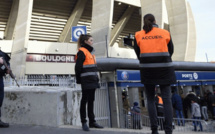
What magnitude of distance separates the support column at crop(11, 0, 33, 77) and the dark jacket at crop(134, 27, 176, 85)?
17483mm

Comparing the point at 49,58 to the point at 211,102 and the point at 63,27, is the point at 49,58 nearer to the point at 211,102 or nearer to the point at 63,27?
the point at 63,27

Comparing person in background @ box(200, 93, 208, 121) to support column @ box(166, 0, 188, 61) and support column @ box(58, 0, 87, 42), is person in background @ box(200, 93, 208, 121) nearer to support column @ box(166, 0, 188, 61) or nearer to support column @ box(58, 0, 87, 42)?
support column @ box(166, 0, 188, 61)

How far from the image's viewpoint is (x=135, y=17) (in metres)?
28.2

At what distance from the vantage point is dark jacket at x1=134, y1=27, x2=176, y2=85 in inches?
92.0

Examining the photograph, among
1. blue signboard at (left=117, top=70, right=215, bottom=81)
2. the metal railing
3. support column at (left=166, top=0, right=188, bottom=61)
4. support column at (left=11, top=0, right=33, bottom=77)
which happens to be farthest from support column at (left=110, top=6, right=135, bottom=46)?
the metal railing

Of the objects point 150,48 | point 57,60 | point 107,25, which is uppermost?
point 107,25

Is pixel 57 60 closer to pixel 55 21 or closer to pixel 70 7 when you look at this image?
pixel 55 21

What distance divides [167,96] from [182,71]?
13198 mm

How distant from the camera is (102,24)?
18422mm

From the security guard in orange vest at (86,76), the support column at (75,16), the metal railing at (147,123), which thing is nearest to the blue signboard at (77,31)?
the support column at (75,16)

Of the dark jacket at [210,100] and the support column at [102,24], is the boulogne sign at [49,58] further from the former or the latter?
the dark jacket at [210,100]

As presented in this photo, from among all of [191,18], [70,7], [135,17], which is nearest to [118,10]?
[135,17]

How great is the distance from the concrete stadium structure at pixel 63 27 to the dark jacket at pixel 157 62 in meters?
14.5

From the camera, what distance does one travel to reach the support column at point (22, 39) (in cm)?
1758
